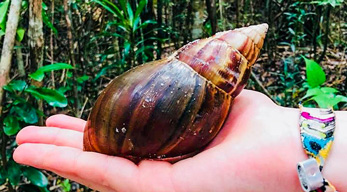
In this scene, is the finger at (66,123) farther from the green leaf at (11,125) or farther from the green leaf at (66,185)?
the green leaf at (66,185)

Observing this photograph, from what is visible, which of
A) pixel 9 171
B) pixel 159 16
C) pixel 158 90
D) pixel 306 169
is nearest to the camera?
pixel 306 169

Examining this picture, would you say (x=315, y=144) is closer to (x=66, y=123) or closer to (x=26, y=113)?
(x=66, y=123)

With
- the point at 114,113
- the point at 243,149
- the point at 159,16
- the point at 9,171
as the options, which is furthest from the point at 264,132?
the point at 159,16

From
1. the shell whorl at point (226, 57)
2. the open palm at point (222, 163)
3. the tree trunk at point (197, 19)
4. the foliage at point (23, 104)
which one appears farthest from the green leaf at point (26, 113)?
the tree trunk at point (197, 19)

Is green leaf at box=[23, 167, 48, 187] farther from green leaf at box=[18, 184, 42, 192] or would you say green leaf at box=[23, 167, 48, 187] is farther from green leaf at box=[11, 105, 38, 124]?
green leaf at box=[11, 105, 38, 124]

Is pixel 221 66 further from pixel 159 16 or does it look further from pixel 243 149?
pixel 159 16

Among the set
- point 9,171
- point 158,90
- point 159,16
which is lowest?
point 9,171
